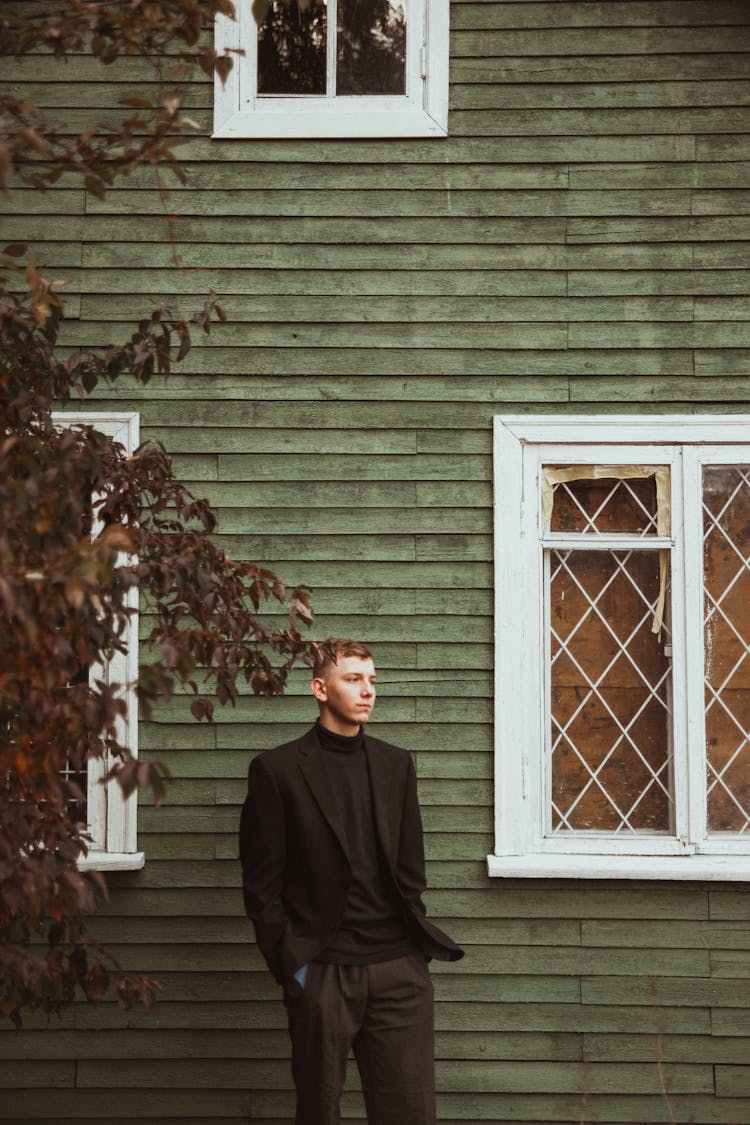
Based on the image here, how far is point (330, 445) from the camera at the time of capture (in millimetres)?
4973

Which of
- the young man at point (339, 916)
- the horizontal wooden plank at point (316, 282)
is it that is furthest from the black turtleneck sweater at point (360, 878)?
the horizontal wooden plank at point (316, 282)

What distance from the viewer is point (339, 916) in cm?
386

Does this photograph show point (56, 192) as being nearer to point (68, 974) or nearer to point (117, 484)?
point (117, 484)

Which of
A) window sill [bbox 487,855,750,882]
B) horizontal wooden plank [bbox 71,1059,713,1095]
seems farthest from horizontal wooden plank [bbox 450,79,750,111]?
horizontal wooden plank [bbox 71,1059,713,1095]

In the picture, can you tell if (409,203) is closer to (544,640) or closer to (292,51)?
(292,51)

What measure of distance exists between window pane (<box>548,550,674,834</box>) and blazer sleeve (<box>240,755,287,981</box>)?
1.41m

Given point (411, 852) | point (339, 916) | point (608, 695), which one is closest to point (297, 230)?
point (608, 695)

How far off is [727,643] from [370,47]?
2848 mm

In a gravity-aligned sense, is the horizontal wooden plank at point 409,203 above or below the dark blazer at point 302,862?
above

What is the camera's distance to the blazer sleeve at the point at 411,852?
4.04 m

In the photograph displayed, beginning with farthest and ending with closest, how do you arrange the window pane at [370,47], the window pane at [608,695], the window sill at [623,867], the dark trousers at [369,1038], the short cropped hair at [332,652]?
the window pane at [370,47] < the window pane at [608,695] < the window sill at [623,867] < the short cropped hair at [332,652] < the dark trousers at [369,1038]

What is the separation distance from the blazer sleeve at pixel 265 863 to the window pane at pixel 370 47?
2.87 m

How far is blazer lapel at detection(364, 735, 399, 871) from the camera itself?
3.99 metres

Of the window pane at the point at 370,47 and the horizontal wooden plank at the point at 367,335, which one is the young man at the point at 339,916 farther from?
the window pane at the point at 370,47
